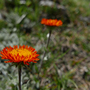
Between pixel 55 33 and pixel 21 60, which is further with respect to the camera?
pixel 55 33

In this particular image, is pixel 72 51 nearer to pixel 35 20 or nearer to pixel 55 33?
pixel 55 33

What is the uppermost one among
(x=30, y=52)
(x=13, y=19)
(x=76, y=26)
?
(x=30, y=52)

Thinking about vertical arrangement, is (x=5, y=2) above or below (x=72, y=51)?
above

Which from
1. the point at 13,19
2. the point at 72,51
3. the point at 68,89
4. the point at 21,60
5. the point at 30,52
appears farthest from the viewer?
the point at 13,19

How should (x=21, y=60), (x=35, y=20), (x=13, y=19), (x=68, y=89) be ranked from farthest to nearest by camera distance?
(x=35, y=20) → (x=13, y=19) → (x=68, y=89) → (x=21, y=60)

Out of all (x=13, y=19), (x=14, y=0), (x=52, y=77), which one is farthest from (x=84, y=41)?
(x=14, y=0)

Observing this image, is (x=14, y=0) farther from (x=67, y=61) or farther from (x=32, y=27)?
(x=67, y=61)

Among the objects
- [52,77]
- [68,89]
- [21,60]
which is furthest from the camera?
[52,77]

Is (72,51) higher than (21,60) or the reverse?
the reverse

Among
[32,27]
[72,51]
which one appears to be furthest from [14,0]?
[72,51]
